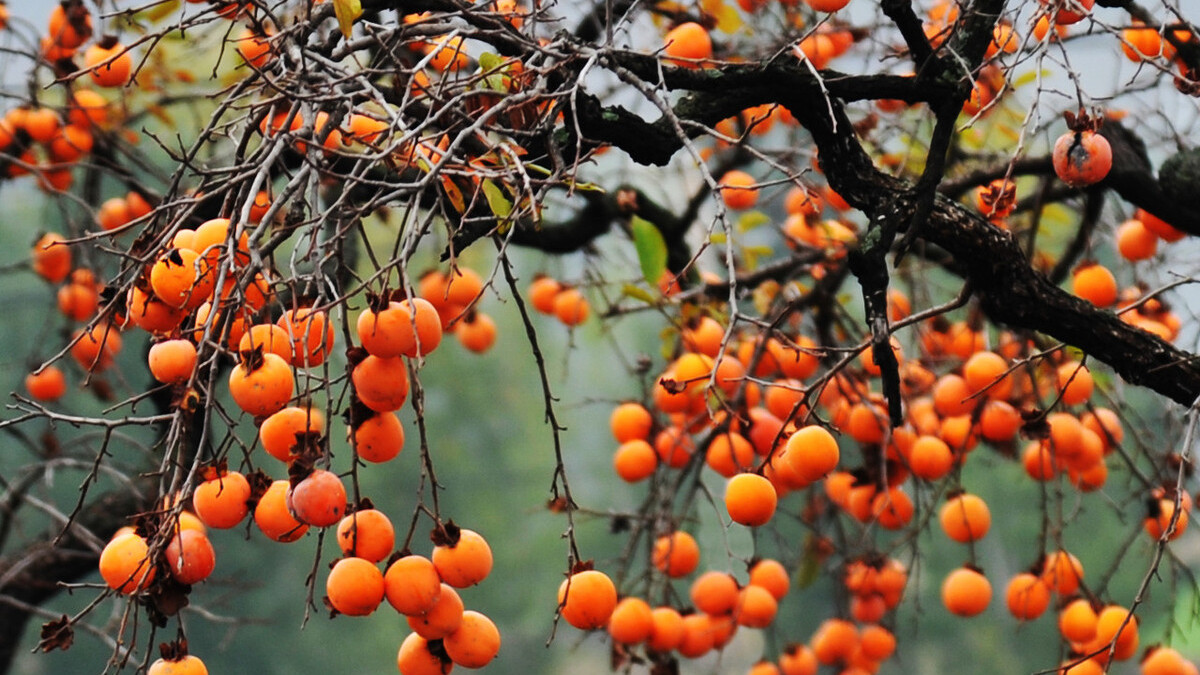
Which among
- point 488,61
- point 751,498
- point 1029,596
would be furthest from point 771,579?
point 488,61

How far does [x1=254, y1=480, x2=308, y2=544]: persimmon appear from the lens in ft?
3.91

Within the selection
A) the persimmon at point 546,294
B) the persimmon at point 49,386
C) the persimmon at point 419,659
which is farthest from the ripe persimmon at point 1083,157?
the persimmon at point 49,386

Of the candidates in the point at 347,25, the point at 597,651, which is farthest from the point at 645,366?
the point at 597,651

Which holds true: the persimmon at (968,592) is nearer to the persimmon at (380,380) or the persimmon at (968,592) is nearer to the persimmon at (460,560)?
the persimmon at (460,560)

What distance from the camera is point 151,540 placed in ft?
3.81

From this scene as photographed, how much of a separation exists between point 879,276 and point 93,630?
126 centimetres

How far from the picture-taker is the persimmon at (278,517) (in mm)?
1191

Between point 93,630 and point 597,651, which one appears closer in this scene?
point 93,630

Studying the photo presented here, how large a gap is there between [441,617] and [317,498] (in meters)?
0.20

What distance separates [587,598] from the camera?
1368mm

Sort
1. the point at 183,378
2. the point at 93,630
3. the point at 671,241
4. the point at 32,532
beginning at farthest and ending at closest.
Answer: the point at 32,532 → the point at 671,241 → the point at 93,630 → the point at 183,378

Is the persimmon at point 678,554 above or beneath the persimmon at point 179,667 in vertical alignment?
above

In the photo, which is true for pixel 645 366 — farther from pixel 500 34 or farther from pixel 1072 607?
pixel 500 34

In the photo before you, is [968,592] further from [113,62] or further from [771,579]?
[113,62]
